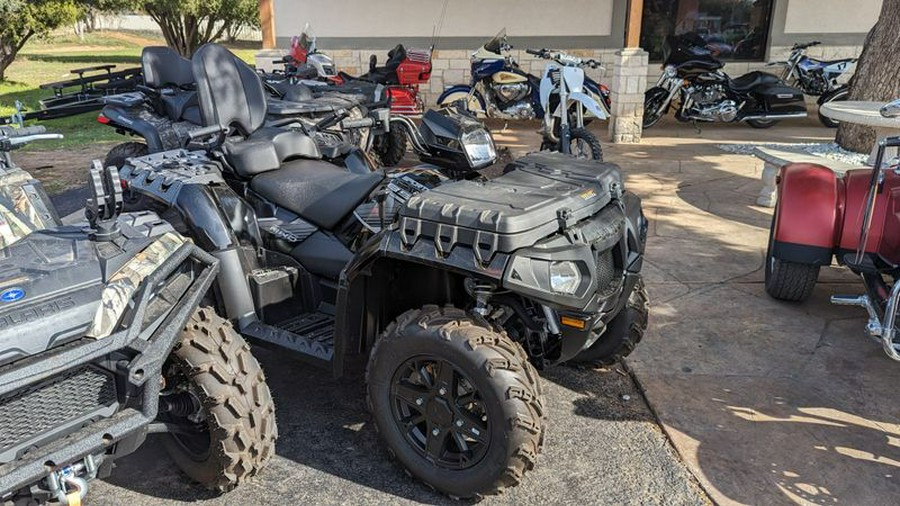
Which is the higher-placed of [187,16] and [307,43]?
[187,16]

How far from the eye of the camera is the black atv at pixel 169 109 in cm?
676

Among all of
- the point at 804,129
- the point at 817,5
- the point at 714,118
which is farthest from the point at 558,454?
the point at 817,5

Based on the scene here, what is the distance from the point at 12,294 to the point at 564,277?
179 centimetres

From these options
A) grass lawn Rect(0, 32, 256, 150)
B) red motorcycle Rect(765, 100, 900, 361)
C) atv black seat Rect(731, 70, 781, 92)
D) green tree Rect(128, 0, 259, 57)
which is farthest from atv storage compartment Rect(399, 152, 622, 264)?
green tree Rect(128, 0, 259, 57)

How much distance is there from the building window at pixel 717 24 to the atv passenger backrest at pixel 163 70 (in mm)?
8491

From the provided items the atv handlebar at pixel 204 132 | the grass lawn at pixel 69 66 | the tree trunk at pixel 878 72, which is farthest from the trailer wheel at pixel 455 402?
the grass lawn at pixel 69 66

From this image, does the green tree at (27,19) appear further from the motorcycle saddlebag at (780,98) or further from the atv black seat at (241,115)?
the motorcycle saddlebag at (780,98)

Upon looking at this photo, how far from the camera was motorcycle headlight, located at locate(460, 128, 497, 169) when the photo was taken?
13.8ft

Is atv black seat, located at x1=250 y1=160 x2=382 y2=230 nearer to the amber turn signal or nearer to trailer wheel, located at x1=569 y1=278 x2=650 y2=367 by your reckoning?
the amber turn signal

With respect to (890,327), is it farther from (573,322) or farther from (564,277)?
(564,277)

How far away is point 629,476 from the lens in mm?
3053

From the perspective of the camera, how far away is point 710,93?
Result: 10938 mm

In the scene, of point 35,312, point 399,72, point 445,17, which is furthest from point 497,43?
point 35,312

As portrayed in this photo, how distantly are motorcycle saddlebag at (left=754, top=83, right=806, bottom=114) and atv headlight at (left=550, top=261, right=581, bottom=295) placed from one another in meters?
9.70
